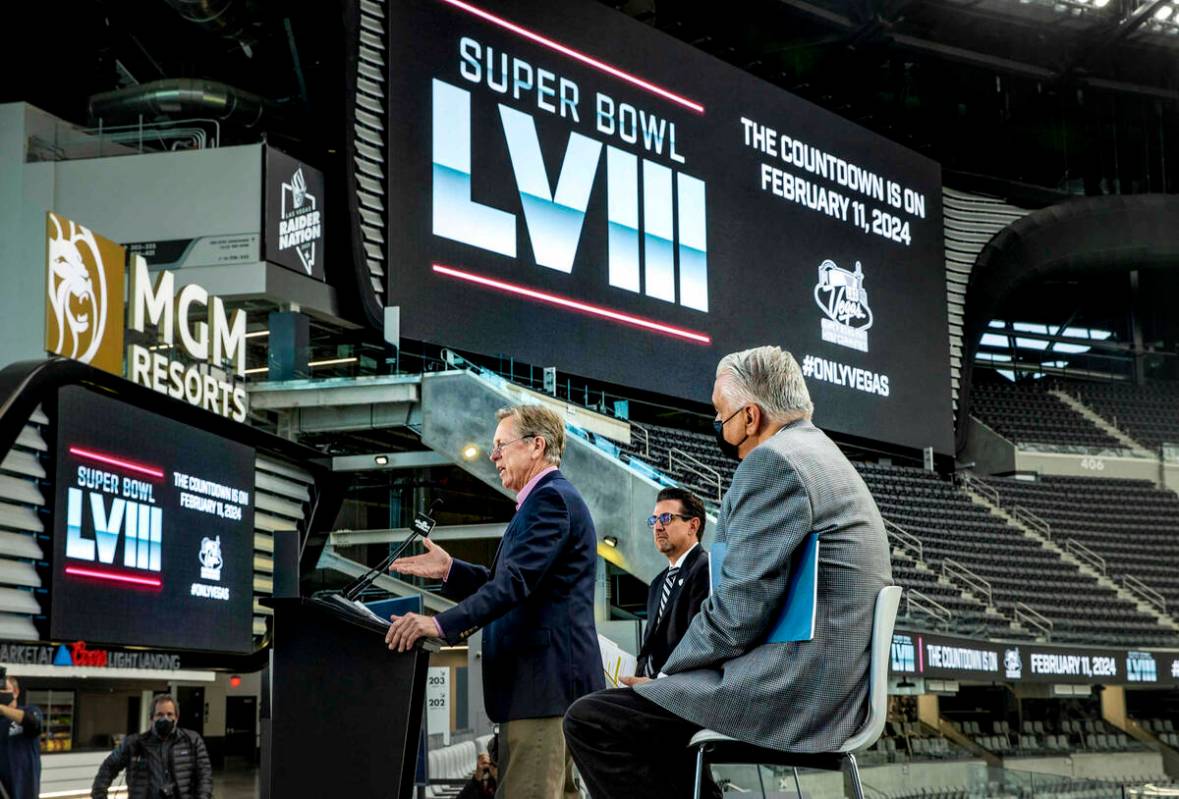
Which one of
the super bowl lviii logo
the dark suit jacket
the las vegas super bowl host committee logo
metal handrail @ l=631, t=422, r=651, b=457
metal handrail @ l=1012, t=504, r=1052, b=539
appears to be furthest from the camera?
metal handrail @ l=1012, t=504, r=1052, b=539

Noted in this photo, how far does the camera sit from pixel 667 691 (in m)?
2.77

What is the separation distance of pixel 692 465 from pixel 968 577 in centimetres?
462

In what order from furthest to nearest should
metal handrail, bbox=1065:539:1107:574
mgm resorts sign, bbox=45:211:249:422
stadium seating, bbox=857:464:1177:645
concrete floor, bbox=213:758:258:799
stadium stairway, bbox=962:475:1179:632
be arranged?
metal handrail, bbox=1065:539:1107:574 < stadium stairway, bbox=962:475:1179:632 < stadium seating, bbox=857:464:1177:645 < concrete floor, bbox=213:758:258:799 < mgm resorts sign, bbox=45:211:249:422

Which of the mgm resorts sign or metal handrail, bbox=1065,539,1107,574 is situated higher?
the mgm resorts sign

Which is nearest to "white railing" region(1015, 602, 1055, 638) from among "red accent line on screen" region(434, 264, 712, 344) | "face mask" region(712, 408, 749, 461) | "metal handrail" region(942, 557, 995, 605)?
"metal handrail" region(942, 557, 995, 605)

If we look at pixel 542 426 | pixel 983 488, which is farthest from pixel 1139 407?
pixel 542 426

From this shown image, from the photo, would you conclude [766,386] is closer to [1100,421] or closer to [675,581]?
[675,581]

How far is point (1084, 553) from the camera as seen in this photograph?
22656mm

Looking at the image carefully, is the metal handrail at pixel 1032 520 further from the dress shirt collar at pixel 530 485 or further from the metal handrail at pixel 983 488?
the dress shirt collar at pixel 530 485

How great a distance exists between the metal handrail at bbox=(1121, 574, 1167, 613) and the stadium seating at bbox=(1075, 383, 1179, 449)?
639cm

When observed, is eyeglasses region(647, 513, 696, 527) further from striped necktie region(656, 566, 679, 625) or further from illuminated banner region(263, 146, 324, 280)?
illuminated banner region(263, 146, 324, 280)

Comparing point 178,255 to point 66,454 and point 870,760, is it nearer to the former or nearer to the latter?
point 66,454

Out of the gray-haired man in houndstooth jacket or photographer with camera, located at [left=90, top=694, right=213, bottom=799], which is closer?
the gray-haired man in houndstooth jacket

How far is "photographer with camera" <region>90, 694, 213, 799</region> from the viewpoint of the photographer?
7.34 metres
